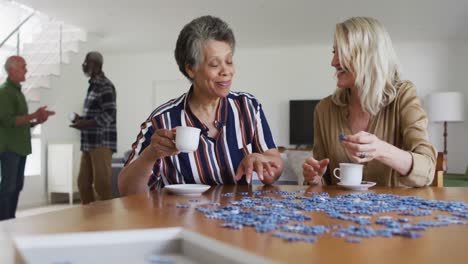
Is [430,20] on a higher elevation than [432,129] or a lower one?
higher

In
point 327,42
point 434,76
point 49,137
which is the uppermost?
point 327,42

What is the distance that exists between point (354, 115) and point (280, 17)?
5.23 metres

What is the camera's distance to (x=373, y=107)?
1.75 metres

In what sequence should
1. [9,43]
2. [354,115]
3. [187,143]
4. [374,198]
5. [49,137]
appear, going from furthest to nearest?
[49,137], [9,43], [354,115], [187,143], [374,198]

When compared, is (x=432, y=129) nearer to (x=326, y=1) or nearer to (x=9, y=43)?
(x=326, y=1)

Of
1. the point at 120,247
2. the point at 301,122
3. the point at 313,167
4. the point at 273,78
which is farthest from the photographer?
the point at 273,78

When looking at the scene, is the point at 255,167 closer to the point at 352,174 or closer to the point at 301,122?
the point at 352,174

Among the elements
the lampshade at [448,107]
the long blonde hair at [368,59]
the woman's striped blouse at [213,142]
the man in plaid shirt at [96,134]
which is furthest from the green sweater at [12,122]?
the lampshade at [448,107]

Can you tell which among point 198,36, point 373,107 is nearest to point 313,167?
point 373,107

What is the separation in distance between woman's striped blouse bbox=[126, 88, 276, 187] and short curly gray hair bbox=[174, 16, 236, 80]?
0.58ft

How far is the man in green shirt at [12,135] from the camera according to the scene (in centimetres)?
403

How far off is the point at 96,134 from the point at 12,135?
2.53 ft

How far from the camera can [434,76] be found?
332 inches

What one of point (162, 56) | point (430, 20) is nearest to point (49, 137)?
point (162, 56)
